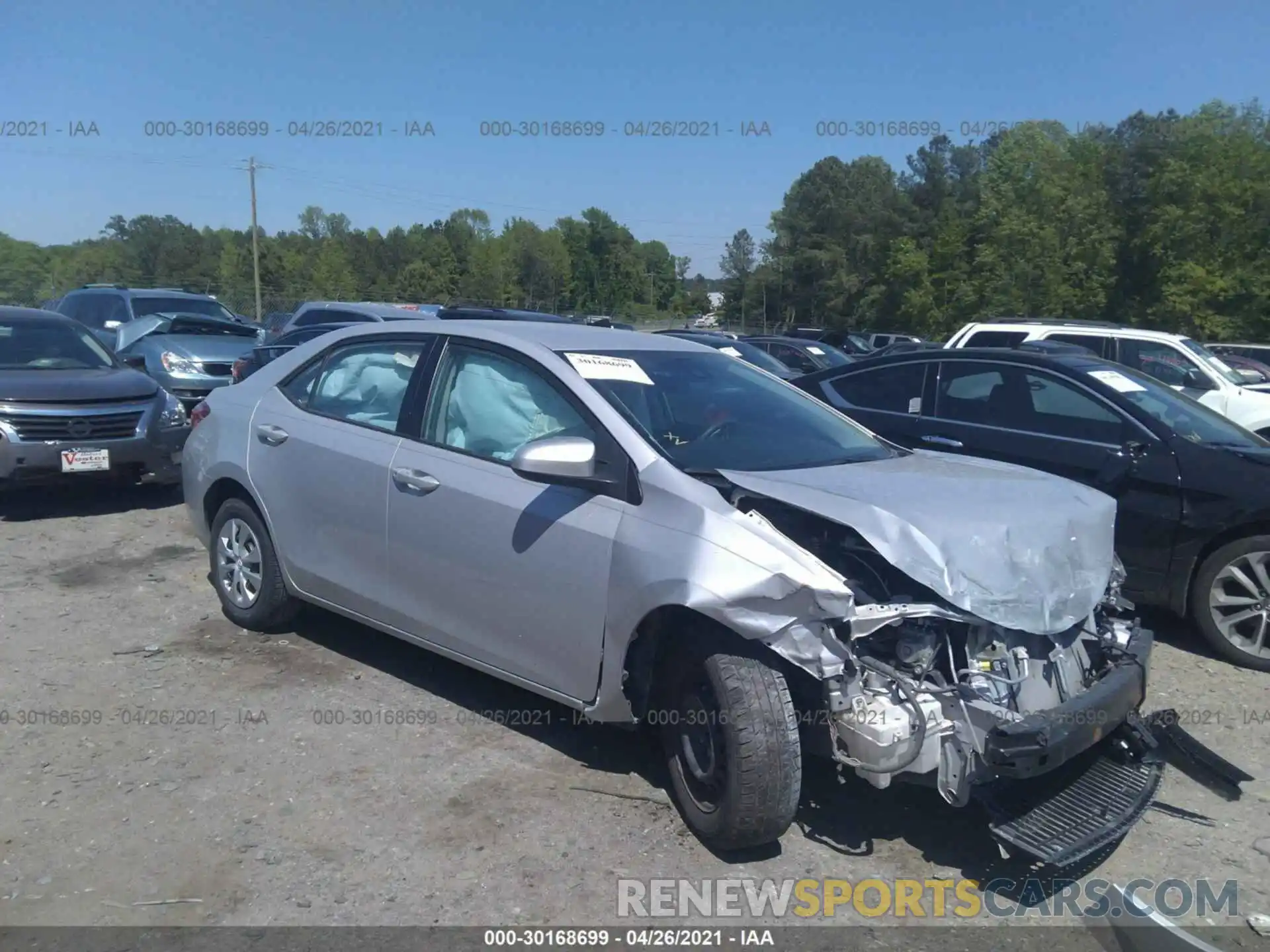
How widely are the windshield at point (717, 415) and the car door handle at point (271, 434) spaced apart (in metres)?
1.74

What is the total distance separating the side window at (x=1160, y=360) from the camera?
1189 cm

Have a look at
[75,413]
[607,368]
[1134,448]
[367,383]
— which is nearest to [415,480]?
[367,383]

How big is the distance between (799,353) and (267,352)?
488 inches

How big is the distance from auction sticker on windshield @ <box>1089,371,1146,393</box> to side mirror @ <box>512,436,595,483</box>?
13.1ft

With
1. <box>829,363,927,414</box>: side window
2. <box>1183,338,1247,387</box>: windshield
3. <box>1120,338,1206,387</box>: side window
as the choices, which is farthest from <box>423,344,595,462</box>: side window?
<box>1183,338,1247,387</box>: windshield

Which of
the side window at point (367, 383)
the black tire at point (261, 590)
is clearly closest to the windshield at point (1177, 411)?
the side window at point (367, 383)

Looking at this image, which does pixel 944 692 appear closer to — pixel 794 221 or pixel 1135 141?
pixel 1135 141

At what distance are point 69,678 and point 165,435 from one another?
401 centimetres

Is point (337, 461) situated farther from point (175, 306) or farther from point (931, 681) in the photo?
point (175, 306)

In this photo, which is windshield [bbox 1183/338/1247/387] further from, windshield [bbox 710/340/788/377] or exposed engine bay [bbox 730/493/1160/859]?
exposed engine bay [bbox 730/493/1160/859]

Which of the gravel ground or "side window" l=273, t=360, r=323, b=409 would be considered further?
"side window" l=273, t=360, r=323, b=409

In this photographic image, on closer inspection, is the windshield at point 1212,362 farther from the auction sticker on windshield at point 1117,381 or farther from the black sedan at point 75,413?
the black sedan at point 75,413

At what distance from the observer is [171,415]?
8.76 meters

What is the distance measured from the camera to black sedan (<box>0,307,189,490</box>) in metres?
7.90
